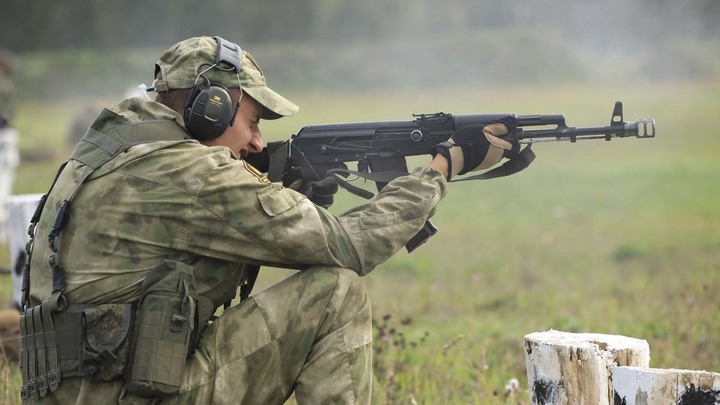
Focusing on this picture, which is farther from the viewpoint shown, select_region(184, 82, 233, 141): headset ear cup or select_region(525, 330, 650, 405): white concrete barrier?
select_region(184, 82, 233, 141): headset ear cup

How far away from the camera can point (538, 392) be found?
3.90m

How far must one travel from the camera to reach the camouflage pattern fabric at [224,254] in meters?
3.91

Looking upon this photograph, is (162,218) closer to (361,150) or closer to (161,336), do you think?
(161,336)

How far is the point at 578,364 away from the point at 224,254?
129 cm

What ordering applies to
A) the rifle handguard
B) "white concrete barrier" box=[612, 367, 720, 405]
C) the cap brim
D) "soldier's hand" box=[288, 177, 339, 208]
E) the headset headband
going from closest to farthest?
"white concrete barrier" box=[612, 367, 720, 405] < the headset headband < the cap brim < the rifle handguard < "soldier's hand" box=[288, 177, 339, 208]

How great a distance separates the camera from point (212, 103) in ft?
13.4

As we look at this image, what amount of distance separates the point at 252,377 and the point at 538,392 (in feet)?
3.30

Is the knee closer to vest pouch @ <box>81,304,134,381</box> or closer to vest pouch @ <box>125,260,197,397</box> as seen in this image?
vest pouch @ <box>125,260,197,397</box>

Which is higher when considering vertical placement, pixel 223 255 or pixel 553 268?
pixel 223 255

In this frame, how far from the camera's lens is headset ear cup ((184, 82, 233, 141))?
408 centimetres

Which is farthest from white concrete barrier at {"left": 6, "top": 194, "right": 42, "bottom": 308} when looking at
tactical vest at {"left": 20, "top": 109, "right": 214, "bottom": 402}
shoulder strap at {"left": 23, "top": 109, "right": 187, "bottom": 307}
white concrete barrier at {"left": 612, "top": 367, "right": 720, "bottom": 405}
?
white concrete barrier at {"left": 612, "top": 367, "right": 720, "bottom": 405}

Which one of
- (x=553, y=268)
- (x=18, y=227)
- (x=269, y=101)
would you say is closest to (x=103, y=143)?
Answer: (x=269, y=101)

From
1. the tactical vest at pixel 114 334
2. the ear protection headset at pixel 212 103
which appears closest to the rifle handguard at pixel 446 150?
the ear protection headset at pixel 212 103

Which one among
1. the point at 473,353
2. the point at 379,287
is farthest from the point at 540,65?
the point at 473,353
